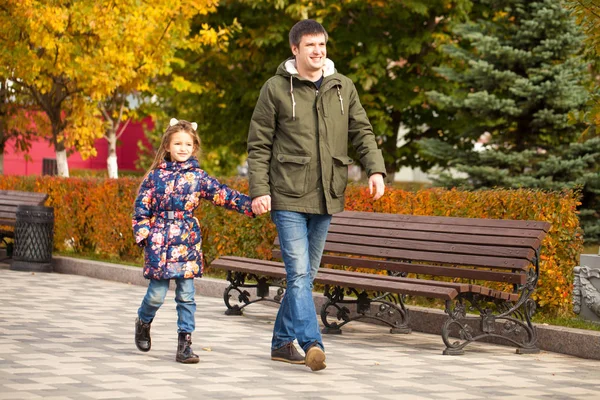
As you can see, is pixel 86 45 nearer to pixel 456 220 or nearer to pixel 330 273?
pixel 330 273

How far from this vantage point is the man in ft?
25.2

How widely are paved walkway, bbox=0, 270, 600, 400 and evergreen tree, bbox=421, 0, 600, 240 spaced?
7.82 meters

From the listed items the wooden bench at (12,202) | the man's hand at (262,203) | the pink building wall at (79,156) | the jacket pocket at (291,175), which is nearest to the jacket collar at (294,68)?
the jacket pocket at (291,175)

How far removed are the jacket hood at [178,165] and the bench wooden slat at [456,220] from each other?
8.87 ft

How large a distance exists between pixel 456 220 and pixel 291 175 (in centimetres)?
266

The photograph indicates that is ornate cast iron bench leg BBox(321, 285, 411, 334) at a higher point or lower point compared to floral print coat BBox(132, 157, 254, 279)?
lower

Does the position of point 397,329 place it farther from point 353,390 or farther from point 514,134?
point 514,134

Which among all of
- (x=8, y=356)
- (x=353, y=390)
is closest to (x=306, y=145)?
(x=353, y=390)

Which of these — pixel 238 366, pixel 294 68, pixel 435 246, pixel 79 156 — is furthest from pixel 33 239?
pixel 79 156

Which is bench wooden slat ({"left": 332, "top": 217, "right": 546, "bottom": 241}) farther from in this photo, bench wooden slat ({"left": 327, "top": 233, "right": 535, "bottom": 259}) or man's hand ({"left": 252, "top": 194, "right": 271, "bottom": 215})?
man's hand ({"left": 252, "top": 194, "right": 271, "bottom": 215})

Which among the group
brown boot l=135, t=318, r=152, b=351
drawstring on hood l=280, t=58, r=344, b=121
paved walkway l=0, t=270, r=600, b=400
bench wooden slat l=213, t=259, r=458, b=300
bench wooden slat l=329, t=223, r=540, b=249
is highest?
drawstring on hood l=280, t=58, r=344, b=121

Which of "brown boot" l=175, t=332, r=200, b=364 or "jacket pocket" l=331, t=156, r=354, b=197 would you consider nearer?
"jacket pocket" l=331, t=156, r=354, b=197

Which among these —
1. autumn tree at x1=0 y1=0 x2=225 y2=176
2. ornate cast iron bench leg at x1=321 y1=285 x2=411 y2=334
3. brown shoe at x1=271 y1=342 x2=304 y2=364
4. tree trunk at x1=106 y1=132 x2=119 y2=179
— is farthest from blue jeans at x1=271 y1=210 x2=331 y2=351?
tree trunk at x1=106 y1=132 x2=119 y2=179

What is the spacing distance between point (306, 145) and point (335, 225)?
11.5 ft
